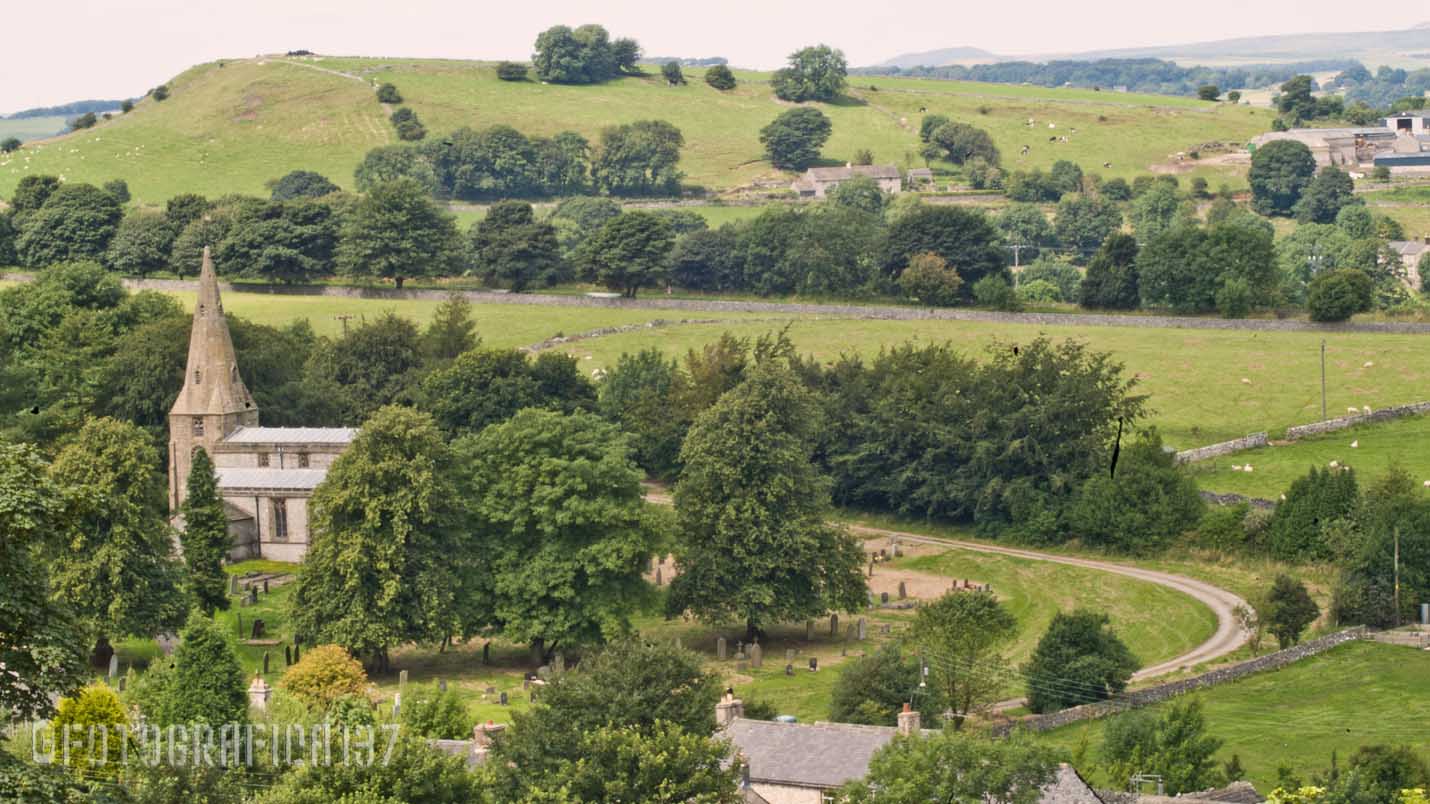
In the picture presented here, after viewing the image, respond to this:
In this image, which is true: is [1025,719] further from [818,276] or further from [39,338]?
[818,276]

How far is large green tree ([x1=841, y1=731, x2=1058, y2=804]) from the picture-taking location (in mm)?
42938

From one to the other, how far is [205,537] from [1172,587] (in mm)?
34182

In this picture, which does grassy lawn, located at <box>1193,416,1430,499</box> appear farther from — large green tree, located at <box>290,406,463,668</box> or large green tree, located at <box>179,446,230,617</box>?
large green tree, located at <box>179,446,230,617</box>

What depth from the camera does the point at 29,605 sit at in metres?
21.8

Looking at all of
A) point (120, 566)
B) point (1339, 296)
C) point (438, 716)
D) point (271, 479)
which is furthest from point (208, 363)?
point (1339, 296)

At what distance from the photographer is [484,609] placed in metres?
72.5

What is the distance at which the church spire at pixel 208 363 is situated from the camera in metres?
88.8

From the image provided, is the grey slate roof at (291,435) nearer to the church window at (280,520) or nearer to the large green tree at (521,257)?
the church window at (280,520)

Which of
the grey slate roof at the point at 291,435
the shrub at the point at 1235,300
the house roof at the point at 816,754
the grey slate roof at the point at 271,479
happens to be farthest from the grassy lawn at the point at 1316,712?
the shrub at the point at 1235,300

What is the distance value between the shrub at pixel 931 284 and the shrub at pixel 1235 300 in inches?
637

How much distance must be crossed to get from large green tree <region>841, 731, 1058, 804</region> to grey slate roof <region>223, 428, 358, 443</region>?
47.3m

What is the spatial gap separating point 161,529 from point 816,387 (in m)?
37.9

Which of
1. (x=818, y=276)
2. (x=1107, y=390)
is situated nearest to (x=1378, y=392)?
(x=1107, y=390)

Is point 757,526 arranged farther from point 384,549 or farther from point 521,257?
point 521,257
